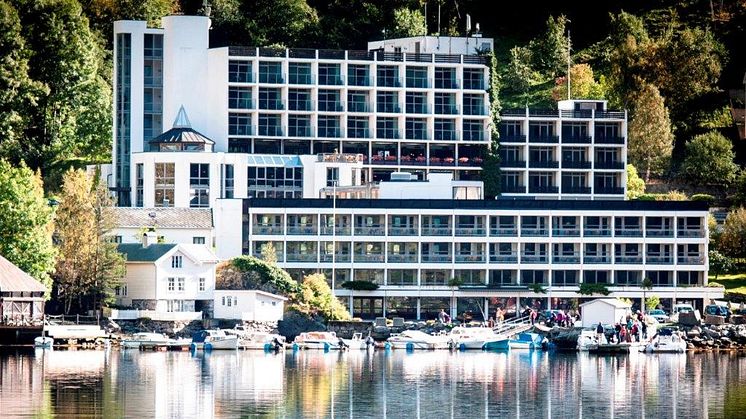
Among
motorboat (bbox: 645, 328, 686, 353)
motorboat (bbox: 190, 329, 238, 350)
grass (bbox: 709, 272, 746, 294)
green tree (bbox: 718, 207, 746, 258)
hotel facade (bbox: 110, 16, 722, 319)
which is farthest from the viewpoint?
green tree (bbox: 718, 207, 746, 258)

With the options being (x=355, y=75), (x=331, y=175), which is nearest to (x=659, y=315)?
(x=331, y=175)

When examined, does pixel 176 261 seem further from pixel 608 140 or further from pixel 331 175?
pixel 608 140

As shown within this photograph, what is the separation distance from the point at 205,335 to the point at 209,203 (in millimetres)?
32372

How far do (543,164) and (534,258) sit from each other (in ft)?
80.8

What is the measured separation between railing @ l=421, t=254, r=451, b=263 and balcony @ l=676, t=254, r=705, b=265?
18.9m

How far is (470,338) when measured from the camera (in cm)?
15062

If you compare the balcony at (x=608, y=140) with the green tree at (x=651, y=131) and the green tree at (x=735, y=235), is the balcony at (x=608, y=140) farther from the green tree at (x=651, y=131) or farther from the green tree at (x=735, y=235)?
the green tree at (x=735, y=235)

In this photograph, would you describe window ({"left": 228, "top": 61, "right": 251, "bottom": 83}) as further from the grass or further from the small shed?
the small shed

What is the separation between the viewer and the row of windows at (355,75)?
188875 mm

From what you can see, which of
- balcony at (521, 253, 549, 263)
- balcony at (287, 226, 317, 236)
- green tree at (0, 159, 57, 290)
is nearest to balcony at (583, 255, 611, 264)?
balcony at (521, 253, 549, 263)

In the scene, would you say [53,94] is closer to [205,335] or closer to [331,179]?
[331,179]

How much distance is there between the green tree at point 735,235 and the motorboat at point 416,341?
35024 mm

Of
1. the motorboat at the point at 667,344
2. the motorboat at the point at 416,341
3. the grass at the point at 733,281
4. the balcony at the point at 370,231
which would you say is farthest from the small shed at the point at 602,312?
the balcony at the point at 370,231

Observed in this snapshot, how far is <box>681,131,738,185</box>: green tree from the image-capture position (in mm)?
191000
